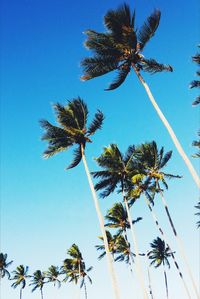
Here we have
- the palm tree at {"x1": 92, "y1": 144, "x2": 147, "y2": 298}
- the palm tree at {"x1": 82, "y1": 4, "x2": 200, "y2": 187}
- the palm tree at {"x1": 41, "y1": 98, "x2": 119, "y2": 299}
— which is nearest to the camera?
the palm tree at {"x1": 82, "y1": 4, "x2": 200, "y2": 187}

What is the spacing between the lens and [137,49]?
15.4 m

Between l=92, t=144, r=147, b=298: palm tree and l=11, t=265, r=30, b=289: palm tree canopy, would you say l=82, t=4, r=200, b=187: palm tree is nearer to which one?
l=92, t=144, r=147, b=298: palm tree

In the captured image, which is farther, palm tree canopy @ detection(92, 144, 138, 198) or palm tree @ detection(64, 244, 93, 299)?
palm tree @ detection(64, 244, 93, 299)

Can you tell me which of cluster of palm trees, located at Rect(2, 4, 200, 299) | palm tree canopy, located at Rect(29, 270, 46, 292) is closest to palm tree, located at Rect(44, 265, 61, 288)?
palm tree canopy, located at Rect(29, 270, 46, 292)

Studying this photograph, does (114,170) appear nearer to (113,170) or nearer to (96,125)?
(113,170)

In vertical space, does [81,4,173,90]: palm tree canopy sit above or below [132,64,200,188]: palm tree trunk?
above

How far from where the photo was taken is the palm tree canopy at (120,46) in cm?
1476

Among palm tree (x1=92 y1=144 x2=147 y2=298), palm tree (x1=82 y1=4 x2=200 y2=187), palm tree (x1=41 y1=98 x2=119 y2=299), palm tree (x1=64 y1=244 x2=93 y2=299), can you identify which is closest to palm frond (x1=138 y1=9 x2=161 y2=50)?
palm tree (x1=82 y1=4 x2=200 y2=187)

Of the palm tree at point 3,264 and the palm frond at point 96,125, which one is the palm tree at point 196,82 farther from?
the palm tree at point 3,264

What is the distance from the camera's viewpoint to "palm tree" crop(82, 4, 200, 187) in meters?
14.7

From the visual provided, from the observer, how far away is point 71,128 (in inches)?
730

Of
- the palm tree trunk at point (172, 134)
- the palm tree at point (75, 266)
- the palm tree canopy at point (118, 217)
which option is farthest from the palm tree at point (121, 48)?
the palm tree at point (75, 266)

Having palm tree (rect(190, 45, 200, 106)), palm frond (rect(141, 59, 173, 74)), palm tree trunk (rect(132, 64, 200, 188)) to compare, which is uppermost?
palm tree (rect(190, 45, 200, 106))

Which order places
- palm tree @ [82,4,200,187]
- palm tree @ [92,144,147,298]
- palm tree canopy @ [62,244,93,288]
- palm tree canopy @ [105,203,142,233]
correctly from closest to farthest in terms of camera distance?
palm tree @ [82,4,200,187] < palm tree @ [92,144,147,298] < palm tree canopy @ [105,203,142,233] < palm tree canopy @ [62,244,93,288]
